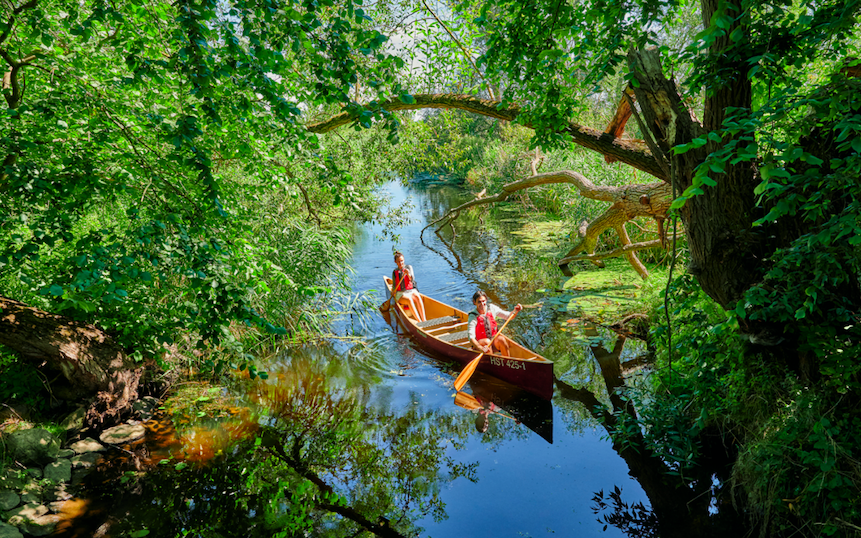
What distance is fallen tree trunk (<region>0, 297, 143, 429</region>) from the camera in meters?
4.68

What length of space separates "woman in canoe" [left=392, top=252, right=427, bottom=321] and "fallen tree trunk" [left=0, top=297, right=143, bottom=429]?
465 centimetres

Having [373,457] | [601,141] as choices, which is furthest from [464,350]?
[601,141]

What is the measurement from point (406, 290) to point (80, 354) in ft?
17.9

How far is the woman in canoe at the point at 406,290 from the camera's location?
30.2 ft

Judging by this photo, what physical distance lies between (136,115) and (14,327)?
8.42 feet

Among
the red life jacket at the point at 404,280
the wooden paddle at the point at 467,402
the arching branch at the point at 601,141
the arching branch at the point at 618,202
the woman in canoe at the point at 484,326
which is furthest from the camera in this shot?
the red life jacket at the point at 404,280

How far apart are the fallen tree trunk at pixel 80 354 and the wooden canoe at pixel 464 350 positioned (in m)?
4.10

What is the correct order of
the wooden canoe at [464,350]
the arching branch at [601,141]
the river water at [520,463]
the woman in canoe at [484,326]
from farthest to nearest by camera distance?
1. the woman in canoe at [484,326]
2. the wooden canoe at [464,350]
3. the arching branch at [601,141]
4. the river water at [520,463]

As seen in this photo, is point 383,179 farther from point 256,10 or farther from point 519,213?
point 519,213

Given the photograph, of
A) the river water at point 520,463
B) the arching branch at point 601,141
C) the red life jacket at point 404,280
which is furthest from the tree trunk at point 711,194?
the red life jacket at point 404,280

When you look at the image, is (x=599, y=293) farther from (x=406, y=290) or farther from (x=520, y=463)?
(x=520, y=463)

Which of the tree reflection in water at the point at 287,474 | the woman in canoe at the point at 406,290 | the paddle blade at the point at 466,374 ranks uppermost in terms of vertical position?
the woman in canoe at the point at 406,290

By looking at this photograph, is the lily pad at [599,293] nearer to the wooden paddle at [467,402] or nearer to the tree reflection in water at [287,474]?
the wooden paddle at [467,402]

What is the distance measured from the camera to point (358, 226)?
17.9 metres
